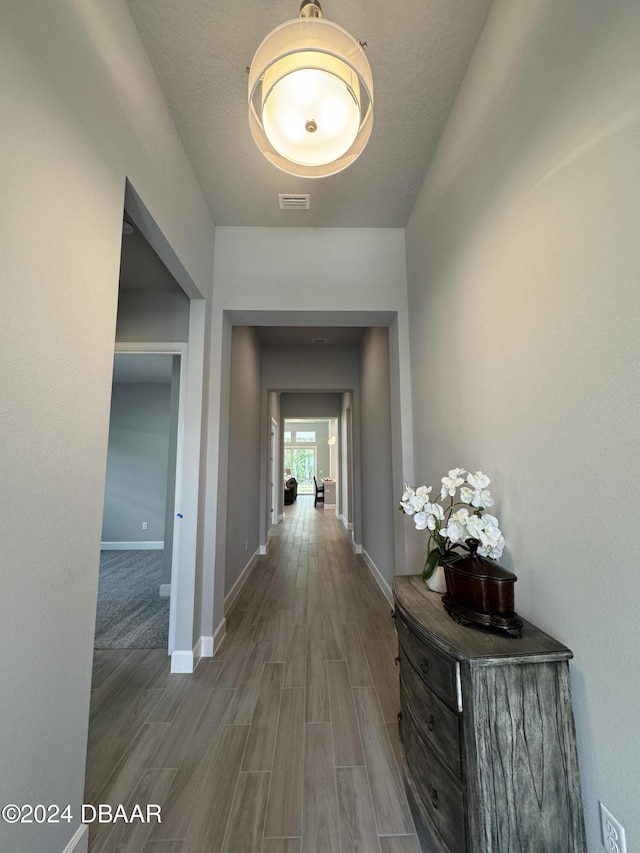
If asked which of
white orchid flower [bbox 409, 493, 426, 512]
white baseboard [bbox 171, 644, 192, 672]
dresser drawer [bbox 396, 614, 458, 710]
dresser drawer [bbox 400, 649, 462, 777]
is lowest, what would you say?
white baseboard [bbox 171, 644, 192, 672]

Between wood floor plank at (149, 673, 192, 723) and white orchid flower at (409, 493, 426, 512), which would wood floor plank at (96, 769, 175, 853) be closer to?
wood floor plank at (149, 673, 192, 723)

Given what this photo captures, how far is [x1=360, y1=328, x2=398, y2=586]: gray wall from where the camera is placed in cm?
367

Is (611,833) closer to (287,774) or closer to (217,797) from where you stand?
(287,774)

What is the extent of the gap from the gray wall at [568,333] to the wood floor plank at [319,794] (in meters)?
0.86

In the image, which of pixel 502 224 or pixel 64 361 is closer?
pixel 64 361

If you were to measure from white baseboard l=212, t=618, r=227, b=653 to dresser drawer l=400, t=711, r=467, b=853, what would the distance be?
5.40 ft

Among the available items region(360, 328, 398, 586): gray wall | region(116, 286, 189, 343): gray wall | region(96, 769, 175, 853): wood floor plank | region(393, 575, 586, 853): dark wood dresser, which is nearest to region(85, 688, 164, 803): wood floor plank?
region(96, 769, 175, 853): wood floor plank

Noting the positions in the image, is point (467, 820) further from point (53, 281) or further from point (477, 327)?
point (53, 281)

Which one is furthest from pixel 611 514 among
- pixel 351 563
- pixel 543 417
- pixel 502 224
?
pixel 351 563

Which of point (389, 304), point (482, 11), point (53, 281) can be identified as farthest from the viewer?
point (389, 304)

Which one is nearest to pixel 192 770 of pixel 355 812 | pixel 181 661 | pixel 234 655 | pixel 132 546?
pixel 355 812

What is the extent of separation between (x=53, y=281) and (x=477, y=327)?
5.44 ft

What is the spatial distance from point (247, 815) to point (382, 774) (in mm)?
582

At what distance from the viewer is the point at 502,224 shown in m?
1.41
